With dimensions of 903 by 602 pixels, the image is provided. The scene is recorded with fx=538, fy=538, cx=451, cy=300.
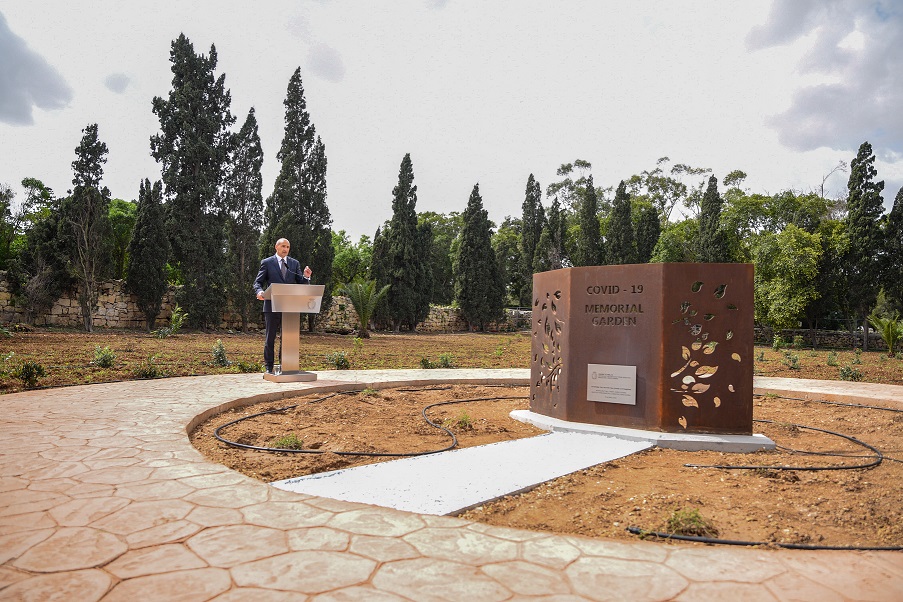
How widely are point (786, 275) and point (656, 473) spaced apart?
25.5 metres

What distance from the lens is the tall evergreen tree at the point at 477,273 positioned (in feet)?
105

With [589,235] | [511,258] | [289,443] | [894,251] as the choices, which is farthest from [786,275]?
[289,443]

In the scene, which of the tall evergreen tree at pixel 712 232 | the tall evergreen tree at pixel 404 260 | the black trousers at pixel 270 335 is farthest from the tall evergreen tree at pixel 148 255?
the tall evergreen tree at pixel 712 232

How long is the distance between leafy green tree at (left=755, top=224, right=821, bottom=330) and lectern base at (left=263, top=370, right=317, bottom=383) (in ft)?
78.1

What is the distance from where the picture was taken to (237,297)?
2150 centimetres

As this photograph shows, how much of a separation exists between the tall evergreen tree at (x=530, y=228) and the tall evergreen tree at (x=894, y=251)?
18411 mm

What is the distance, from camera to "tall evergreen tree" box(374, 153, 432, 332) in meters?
28.0

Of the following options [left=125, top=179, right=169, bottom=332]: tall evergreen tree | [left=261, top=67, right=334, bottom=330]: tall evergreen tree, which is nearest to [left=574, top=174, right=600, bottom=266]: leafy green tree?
[left=261, top=67, right=334, bottom=330]: tall evergreen tree

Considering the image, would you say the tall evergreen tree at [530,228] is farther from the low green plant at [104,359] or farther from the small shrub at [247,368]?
the low green plant at [104,359]

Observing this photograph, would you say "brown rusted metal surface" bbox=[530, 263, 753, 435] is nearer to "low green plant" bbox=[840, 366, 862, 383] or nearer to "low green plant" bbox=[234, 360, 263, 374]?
"low green plant" bbox=[234, 360, 263, 374]

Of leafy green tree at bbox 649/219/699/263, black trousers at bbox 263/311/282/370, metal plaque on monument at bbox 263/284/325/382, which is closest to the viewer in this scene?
metal plaque on monument at bbox 263/284/325/382

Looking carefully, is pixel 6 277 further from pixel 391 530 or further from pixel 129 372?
pixel 391 530

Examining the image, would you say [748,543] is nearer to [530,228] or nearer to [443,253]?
[530,228]

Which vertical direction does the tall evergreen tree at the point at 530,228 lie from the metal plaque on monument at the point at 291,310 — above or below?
above
